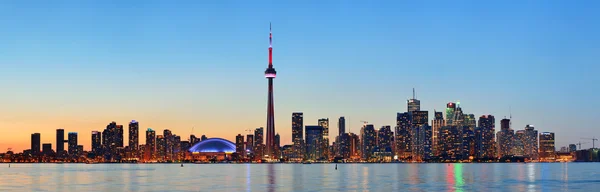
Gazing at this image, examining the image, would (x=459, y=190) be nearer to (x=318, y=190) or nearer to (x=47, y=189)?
(x=318, y=190)

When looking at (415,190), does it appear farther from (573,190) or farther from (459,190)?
(573,190)

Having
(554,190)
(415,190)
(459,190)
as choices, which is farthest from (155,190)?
(554,190)

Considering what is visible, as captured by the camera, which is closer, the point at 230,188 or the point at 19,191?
the point at 19,191

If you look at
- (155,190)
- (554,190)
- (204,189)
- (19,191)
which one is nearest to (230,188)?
(204,189)

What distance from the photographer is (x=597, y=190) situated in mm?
98062

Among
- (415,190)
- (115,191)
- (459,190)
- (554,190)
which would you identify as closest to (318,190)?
(415,190)

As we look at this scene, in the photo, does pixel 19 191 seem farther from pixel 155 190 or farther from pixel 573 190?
pixel 573 190

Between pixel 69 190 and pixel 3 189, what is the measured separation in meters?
10.3

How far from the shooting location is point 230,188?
10419 cm

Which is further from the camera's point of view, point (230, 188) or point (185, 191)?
point (230, 188)

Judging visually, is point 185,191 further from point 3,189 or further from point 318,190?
point 3,189

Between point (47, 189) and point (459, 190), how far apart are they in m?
57.5

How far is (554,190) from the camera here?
334 feet

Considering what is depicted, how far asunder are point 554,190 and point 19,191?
74.3 metres
